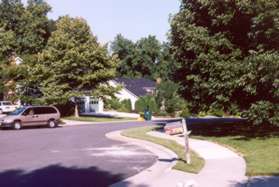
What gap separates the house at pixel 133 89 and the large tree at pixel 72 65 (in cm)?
1976

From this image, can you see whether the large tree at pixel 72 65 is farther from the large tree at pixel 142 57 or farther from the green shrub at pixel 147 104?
the large tree at pixel 142 57

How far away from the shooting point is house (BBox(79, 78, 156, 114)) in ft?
195

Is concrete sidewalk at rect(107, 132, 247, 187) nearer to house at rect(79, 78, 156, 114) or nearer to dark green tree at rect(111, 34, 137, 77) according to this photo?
house at rect(79, 78, 156, 114)

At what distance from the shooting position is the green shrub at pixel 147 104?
6009 cm

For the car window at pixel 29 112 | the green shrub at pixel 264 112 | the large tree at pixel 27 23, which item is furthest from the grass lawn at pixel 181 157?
the large tree at pixel 27 23

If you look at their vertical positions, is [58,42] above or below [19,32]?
below

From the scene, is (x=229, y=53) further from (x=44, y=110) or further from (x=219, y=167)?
(x=44, y=110)

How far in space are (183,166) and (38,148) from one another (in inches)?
338

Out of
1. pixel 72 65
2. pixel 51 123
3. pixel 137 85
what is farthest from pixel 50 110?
pixel 137 85

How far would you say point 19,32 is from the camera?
76312mm

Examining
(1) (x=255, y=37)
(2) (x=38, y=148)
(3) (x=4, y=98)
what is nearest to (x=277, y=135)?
(1) (x=255, y=37)

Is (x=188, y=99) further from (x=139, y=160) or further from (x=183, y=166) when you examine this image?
(x=183, y=166)

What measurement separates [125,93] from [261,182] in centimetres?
5983

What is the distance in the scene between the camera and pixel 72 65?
44344 mm
